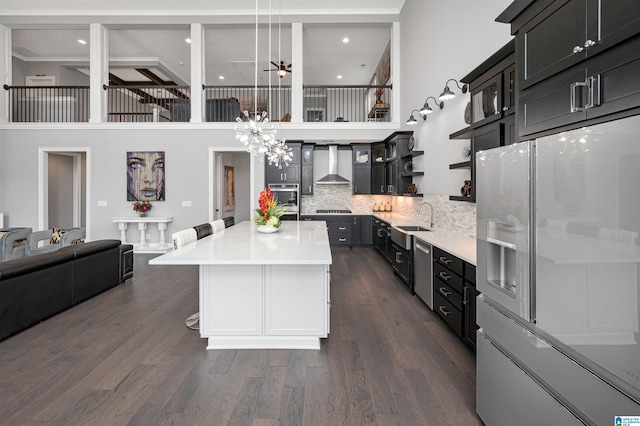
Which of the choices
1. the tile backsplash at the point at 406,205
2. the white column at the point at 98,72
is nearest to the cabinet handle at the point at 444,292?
the tile backsplash at the point at 406,205

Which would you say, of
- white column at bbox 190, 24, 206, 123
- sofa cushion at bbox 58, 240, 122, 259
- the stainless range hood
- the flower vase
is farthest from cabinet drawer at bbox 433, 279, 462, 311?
white column at bbox 190, 24, 206, 123

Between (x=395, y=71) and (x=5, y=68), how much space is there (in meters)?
9.16

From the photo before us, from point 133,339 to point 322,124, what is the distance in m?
6.08

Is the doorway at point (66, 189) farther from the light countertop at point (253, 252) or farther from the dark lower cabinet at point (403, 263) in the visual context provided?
the dark lower cabinet at point (403, 263)

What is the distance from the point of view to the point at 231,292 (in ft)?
9.32

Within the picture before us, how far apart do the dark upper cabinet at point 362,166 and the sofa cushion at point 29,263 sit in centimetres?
582

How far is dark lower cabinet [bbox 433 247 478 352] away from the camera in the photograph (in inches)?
102

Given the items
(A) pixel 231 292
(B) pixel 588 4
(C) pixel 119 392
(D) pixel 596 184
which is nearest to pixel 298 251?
(A) pixel 231 292

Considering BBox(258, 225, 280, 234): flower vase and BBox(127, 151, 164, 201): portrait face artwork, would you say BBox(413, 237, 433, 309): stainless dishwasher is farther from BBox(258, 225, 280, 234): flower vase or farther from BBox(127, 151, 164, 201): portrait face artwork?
BBox(127, 151, 164, 201): portrait face artwork

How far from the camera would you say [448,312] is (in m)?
3.07

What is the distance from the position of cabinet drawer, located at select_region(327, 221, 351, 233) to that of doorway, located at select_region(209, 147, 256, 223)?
2002 millimetres

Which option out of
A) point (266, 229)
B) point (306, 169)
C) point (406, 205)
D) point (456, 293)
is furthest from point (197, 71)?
point (456, 293)

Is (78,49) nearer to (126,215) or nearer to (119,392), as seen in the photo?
(126,215)

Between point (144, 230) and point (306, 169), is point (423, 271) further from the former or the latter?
point (144, 230)
